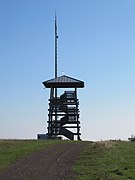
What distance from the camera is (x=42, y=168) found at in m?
17.3

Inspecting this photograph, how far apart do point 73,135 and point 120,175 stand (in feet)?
124

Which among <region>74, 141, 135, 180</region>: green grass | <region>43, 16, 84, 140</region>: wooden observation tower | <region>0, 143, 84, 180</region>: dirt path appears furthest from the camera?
<region>43, 16, 84, 140</region>: wooden observation tower

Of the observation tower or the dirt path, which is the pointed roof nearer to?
the observation tower

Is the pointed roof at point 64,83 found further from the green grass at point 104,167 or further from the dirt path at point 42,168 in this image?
the dirt path at point 42,168

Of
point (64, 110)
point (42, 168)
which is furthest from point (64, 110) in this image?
point (42, 168)

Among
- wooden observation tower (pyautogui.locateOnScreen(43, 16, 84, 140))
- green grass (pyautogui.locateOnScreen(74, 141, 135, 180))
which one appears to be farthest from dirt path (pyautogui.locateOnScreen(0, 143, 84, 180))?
wooden observation tower (pyautogui.locateOnScreen(43, 16, 84, 140))

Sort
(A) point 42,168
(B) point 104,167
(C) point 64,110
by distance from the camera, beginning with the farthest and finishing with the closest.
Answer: (C) point 64,110 → (A) point 42,168 → (B) point 104,167

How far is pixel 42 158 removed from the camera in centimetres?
2109

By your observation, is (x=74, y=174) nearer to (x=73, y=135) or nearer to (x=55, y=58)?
(x=73, y=135)

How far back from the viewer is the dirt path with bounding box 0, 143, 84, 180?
15073mm

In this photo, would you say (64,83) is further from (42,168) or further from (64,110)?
(42,168)

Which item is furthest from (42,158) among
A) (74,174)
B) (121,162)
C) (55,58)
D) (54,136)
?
(55,58)

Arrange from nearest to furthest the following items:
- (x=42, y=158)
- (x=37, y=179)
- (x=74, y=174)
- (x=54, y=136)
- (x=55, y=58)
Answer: (x=37, y=179) → (x=74, y=174) → (x=42, y=158) → (x=54, y=136) → (x=55, y=58)

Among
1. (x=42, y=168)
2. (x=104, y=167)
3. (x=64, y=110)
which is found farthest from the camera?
(x=64, y=110)
